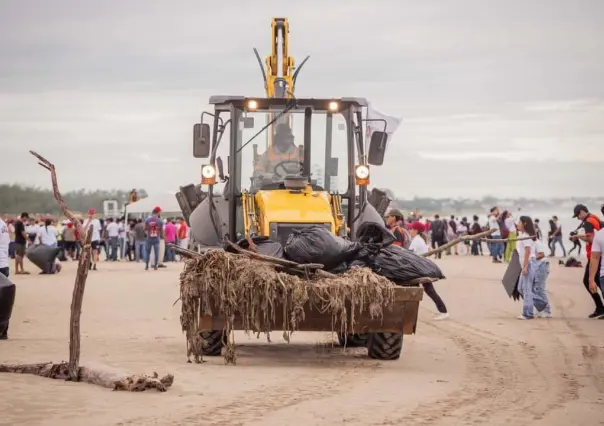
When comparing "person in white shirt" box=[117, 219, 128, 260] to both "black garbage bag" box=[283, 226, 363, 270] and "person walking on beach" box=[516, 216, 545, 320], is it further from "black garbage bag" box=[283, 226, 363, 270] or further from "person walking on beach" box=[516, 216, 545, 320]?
"black garbage bag" box=[283, 226, 363, 270]

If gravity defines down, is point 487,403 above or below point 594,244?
below

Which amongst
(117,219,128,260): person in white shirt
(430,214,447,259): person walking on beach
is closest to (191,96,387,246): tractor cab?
(117,219,128,260): person in white shirt

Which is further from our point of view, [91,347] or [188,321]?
[91,347]

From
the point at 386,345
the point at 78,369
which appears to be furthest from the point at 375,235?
the point at 78,369

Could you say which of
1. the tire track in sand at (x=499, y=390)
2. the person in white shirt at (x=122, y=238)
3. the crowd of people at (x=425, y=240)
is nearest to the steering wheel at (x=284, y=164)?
the crowd of people at (x=425, y=240)

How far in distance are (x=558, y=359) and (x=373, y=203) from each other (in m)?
4.20

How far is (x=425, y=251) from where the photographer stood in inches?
838

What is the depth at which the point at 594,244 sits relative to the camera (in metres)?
17.6

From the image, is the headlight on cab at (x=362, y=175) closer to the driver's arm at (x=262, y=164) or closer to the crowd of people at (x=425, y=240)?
the driver's arm at (x=262, y=164)

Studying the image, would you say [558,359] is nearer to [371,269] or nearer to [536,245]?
[371,269]

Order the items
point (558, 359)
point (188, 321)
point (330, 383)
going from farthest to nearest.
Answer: point (558, 359) → point (188, 321) → point (330, 383)

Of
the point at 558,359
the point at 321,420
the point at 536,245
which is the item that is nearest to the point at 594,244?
the point at 536,245

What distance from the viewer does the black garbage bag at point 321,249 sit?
13172mm

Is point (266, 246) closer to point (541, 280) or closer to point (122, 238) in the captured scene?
point (541, 280)
